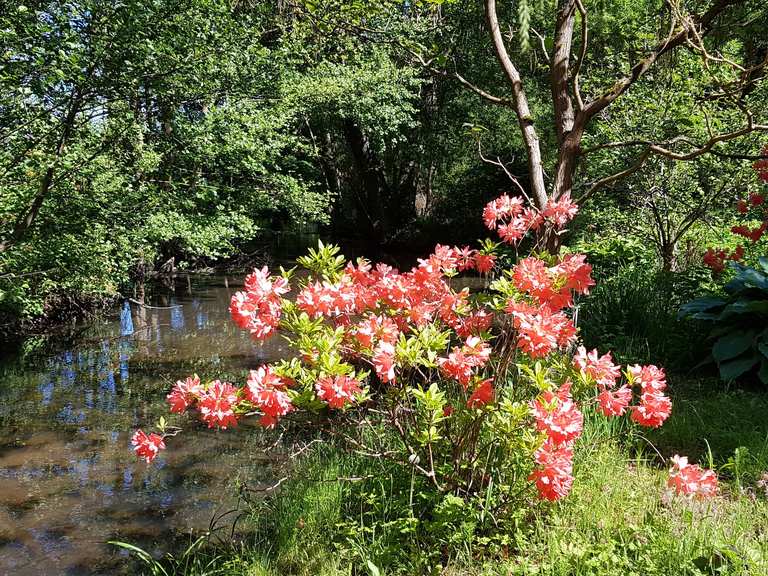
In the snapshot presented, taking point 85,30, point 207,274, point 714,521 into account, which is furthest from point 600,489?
point 207,274

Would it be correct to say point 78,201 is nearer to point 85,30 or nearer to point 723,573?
point 85,30

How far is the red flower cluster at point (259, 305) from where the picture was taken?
7.76ft

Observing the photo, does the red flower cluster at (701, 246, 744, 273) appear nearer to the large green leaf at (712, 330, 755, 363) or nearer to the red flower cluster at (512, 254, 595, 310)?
the large green leaf at (712, 330, 755, 363)

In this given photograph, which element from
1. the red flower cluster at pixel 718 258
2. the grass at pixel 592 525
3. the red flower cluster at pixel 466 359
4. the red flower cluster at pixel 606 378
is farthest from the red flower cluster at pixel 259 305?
the red flower cluster at pixel 718 258

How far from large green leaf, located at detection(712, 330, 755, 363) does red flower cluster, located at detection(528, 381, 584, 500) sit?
278 cm

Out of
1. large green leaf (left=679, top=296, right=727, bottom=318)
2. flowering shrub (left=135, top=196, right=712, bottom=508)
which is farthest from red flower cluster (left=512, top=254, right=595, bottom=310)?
large green leaf (left=679, top=296, right=727, bottom=318)

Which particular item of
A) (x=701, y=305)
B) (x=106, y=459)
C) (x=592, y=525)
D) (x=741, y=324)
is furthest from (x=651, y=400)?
(x=106, y=459)

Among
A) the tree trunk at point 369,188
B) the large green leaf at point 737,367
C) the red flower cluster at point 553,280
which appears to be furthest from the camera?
the tree trunk at point 369,188

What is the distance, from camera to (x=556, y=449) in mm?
2229

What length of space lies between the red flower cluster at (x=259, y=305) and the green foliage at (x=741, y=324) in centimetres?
346

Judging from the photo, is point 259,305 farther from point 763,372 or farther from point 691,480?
point 763,372

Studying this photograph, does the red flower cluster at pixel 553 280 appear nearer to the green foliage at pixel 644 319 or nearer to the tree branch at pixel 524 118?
the tree branch at pixel 524 118

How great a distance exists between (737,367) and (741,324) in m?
0.43

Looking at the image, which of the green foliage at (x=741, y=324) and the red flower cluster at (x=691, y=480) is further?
the green foliage at (x=741, y=324)
